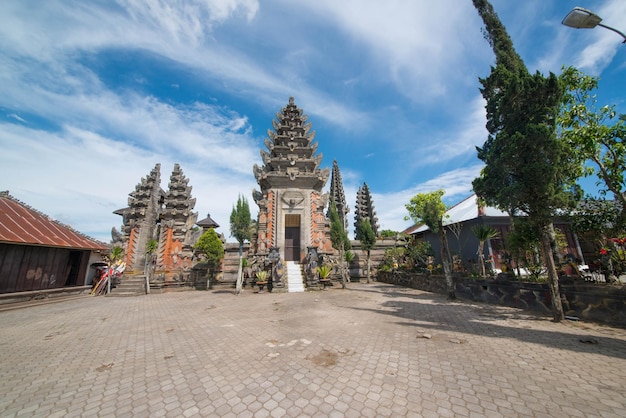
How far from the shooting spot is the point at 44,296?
11.9 m

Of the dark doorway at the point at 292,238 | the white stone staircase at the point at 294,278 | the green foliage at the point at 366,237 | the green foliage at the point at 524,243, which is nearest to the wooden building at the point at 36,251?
the white stone staircase at the point at 294,278

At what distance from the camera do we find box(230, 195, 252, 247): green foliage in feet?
58.1

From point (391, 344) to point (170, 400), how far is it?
403 cm

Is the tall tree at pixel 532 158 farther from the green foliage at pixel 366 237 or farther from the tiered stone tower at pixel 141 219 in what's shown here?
the tiered stone tower at pixel 141 219

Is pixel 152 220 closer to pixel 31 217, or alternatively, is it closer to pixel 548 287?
pixel 31 217

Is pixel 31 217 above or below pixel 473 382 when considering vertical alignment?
above

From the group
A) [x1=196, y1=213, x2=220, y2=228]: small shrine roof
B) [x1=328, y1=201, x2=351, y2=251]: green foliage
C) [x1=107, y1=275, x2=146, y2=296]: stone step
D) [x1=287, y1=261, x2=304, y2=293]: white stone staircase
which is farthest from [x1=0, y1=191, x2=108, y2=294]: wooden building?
[x1=328, y1=201, x2=351, y2=251]: green foliage

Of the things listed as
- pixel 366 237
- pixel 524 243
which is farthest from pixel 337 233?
pixel 524 243

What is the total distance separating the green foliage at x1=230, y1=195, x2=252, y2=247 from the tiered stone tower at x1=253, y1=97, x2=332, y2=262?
3.24ft

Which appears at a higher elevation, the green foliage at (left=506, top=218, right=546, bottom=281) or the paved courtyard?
the green foliage at (left=506, top=218, right=546, bottom=281)

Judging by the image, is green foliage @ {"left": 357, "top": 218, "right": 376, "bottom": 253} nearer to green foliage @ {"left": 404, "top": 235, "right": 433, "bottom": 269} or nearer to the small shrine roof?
green foliage @ {"left": 404, "top": 235, "right": 433, "bottom": 269}

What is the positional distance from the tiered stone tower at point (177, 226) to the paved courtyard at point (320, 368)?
→ 1345cm

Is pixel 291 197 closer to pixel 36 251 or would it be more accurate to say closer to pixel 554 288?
pixel 36 251

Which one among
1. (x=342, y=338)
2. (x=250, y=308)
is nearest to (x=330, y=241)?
(x=250, y=308)
